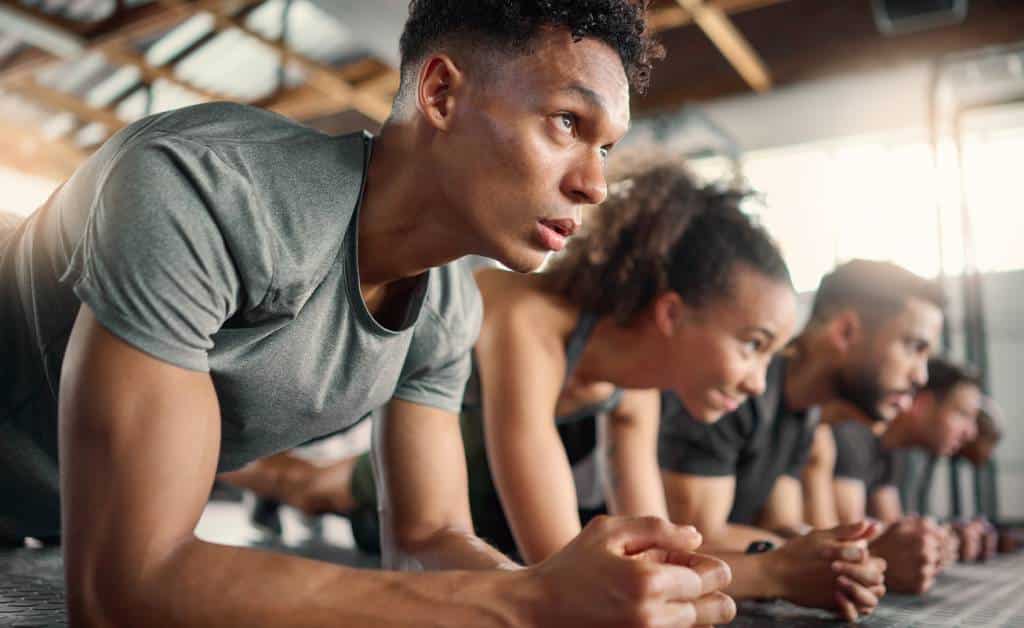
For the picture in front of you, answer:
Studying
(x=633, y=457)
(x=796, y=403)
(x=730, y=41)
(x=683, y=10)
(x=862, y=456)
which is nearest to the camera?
(x=633, y=457)

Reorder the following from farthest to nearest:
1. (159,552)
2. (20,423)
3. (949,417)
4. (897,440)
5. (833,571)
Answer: (897,440)
(949,417)
(833,571)
(20,423)
(159,552)

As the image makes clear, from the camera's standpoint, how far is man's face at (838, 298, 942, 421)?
6.97 feet

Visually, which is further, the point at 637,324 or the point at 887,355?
the point at 887,355

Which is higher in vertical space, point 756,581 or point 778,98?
point 778,98

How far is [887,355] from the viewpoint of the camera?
2.12 metres

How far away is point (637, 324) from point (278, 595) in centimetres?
101

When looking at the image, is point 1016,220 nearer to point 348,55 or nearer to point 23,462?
point 348,55

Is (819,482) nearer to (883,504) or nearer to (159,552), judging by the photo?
(883,504)

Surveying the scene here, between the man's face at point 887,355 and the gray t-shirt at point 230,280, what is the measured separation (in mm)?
1463

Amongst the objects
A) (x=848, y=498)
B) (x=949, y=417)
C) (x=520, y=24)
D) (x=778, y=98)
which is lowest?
(x=848, y=498)

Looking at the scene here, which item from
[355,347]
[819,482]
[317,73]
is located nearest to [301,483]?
[819,482]

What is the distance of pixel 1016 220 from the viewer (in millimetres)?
4633

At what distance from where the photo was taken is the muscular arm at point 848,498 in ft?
9.30

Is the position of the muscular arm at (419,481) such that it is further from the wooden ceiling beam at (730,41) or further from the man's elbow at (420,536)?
the wooden ceiling beam at (730,41)
